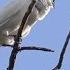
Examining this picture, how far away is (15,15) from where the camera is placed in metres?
1.82

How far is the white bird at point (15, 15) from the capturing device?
169 cm

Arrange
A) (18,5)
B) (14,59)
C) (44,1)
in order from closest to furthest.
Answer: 1. (14,59)
2. (44,1)
3. (18,5)

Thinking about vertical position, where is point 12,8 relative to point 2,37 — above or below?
above

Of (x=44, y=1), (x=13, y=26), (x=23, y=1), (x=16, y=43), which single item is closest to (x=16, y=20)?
(x=13, y=26)

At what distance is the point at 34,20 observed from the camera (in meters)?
1.90

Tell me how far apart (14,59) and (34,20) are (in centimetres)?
89

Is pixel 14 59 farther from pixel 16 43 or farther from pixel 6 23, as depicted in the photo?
pixel 6 23

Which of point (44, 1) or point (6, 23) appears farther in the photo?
point (6, 23)

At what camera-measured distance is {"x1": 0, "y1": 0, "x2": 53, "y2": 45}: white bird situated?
169 cm

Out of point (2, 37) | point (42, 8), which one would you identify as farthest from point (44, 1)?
point (2, 37)

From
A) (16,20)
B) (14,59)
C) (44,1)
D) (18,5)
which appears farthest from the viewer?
(16,20)

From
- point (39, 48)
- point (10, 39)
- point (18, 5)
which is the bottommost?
point (10, 39)

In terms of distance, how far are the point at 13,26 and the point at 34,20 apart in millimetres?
169

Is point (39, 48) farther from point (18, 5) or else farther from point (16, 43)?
point (18, 5)
